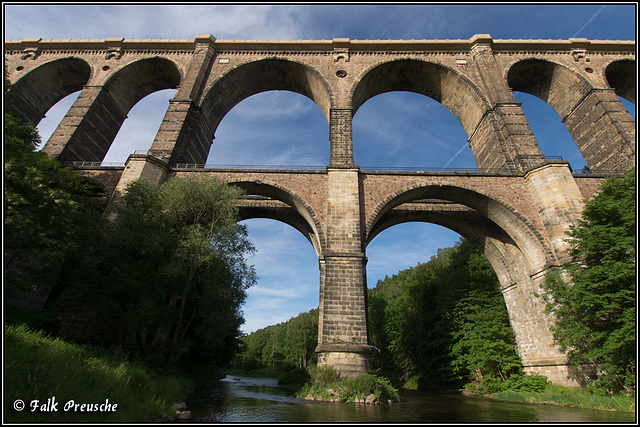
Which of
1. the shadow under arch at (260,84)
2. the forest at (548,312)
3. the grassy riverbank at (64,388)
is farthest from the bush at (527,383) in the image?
the shadow under arch at (260,84)

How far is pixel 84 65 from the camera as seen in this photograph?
2367 cm

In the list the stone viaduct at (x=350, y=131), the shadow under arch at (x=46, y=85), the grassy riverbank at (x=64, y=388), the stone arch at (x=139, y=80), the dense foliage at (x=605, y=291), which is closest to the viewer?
the grassy riverbank at (x=64, y=388)

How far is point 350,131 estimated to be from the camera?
18.3 m

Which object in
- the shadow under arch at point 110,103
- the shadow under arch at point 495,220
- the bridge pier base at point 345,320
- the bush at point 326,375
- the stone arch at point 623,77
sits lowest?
the bush at point 326,375

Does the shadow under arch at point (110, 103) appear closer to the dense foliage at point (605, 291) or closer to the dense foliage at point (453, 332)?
the dense foliage at point (453, 332)

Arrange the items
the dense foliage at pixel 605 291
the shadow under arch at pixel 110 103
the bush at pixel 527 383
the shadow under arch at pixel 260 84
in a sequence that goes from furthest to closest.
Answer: the shadow under arch at pixel 260 84 → the shadow under arch at pixel 110 103 → the bush at pixel 527 383 → the dense foliage at pixel 605 291

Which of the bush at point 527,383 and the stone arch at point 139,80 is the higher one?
the stone arch at point 139,80

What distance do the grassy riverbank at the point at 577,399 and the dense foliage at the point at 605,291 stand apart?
68 centimetres

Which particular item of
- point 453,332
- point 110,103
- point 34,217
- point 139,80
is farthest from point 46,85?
point 453,332

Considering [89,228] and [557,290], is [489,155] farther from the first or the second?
[89,228]

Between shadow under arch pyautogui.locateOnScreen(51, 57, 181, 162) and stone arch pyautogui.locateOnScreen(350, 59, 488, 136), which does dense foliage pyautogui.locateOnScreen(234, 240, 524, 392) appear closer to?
stone arch pyautogui.locateOnScreen(350, 59, 488, 136)

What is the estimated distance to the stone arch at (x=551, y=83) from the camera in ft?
69.8

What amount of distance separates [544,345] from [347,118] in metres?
16.7

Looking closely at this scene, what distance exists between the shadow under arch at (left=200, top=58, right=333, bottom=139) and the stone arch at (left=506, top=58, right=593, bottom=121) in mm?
14646
